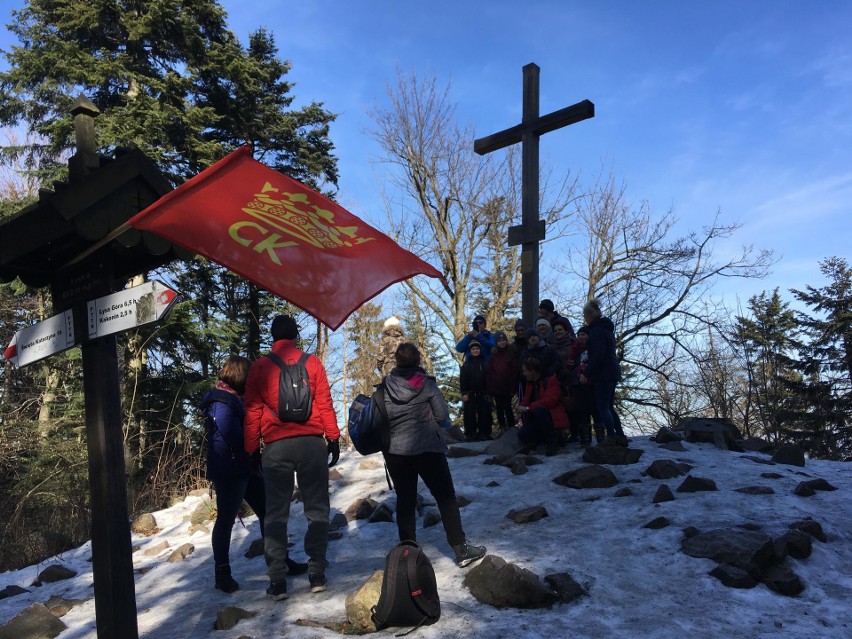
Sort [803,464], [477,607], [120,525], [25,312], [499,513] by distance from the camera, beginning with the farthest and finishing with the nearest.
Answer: [25,312] → [803,464] → [499,513] → [477,607] → [120,525]

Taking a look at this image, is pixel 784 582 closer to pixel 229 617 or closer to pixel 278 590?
pixel 278 590

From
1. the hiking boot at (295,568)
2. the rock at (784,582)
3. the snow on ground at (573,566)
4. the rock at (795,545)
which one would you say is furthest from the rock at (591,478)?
the hiking boot at (295,568)

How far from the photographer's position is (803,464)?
290 inches

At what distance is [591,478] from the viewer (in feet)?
21.8

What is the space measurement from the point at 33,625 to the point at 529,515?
4317 millimetres

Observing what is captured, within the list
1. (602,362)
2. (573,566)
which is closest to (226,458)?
(573,566)

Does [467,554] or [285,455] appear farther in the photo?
[467,554]

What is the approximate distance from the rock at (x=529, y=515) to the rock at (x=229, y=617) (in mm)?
2719

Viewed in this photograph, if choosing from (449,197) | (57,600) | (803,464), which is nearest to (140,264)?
(57,600)

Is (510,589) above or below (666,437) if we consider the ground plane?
below

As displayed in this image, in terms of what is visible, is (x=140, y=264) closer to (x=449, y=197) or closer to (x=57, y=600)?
(x=57, y=600)

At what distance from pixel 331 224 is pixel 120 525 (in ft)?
7.53

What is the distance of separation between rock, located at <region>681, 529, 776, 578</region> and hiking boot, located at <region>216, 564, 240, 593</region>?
3.76m

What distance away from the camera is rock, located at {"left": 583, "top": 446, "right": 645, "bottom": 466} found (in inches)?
284
